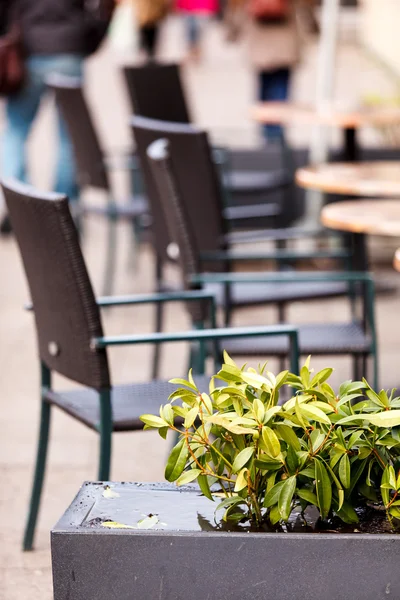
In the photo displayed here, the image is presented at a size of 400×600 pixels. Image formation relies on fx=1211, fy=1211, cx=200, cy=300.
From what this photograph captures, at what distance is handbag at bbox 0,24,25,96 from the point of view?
25.2 ft

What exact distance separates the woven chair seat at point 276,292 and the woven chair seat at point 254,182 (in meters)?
2.20

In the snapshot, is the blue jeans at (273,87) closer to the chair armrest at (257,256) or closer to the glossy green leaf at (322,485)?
the chair armrest at (257,256)

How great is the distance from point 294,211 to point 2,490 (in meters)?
4.12

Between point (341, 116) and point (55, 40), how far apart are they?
2.62 m

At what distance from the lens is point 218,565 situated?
182 centimetres

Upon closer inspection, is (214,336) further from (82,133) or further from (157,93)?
(157,93)

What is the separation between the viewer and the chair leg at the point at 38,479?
3.34 m

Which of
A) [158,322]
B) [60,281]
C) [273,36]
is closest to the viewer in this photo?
[60,281]

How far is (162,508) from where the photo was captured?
201 cm

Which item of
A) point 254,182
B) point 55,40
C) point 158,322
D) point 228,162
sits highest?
point 55,40

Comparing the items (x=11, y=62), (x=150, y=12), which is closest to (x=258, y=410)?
(x=11, y=62)

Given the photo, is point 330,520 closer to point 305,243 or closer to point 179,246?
point 179,246

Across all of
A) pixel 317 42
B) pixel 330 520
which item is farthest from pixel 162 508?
pixel 317 42

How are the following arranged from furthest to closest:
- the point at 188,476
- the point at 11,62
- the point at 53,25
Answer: the point at 53,25 → the point at 11,62 → the point at 188,476
